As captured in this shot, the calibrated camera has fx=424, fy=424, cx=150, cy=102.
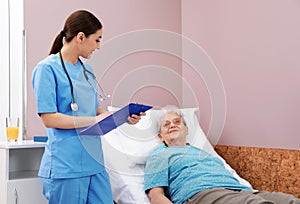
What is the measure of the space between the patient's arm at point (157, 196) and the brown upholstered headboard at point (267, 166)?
66cm

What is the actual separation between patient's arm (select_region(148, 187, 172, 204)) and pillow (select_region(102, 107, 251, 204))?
54 millimetres

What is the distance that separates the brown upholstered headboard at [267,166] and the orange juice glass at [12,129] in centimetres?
124

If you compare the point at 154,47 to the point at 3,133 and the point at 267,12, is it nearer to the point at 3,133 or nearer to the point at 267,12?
the point at 267,12

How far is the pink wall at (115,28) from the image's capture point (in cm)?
244

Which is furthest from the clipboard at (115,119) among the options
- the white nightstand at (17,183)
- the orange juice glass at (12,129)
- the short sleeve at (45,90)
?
the orange juice glass at (12,129)

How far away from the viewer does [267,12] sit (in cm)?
239

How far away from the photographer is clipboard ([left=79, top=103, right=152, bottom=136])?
1.49m

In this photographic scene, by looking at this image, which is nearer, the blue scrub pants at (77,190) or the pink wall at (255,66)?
the blue scrub pants at (77,190)

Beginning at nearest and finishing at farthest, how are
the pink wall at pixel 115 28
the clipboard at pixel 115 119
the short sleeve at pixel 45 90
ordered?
1. the clipboard at pixel 115 119
2. the short sleeve at pixel 45 90
3. the pink wall at pixel 115 28

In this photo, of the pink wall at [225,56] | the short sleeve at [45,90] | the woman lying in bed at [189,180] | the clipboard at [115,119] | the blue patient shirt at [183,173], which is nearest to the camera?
the clipboard at [115,119]

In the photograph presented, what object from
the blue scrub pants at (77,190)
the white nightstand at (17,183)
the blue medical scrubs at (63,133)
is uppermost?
the blue medical scrubs at (63,133)

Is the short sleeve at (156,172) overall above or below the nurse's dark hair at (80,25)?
below

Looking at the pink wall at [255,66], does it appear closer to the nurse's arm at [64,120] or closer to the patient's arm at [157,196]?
the patient's arm at [157,196]

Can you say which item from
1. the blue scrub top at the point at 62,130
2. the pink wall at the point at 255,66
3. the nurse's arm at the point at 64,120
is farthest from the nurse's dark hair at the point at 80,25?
the pink wall at the point at 255,66
